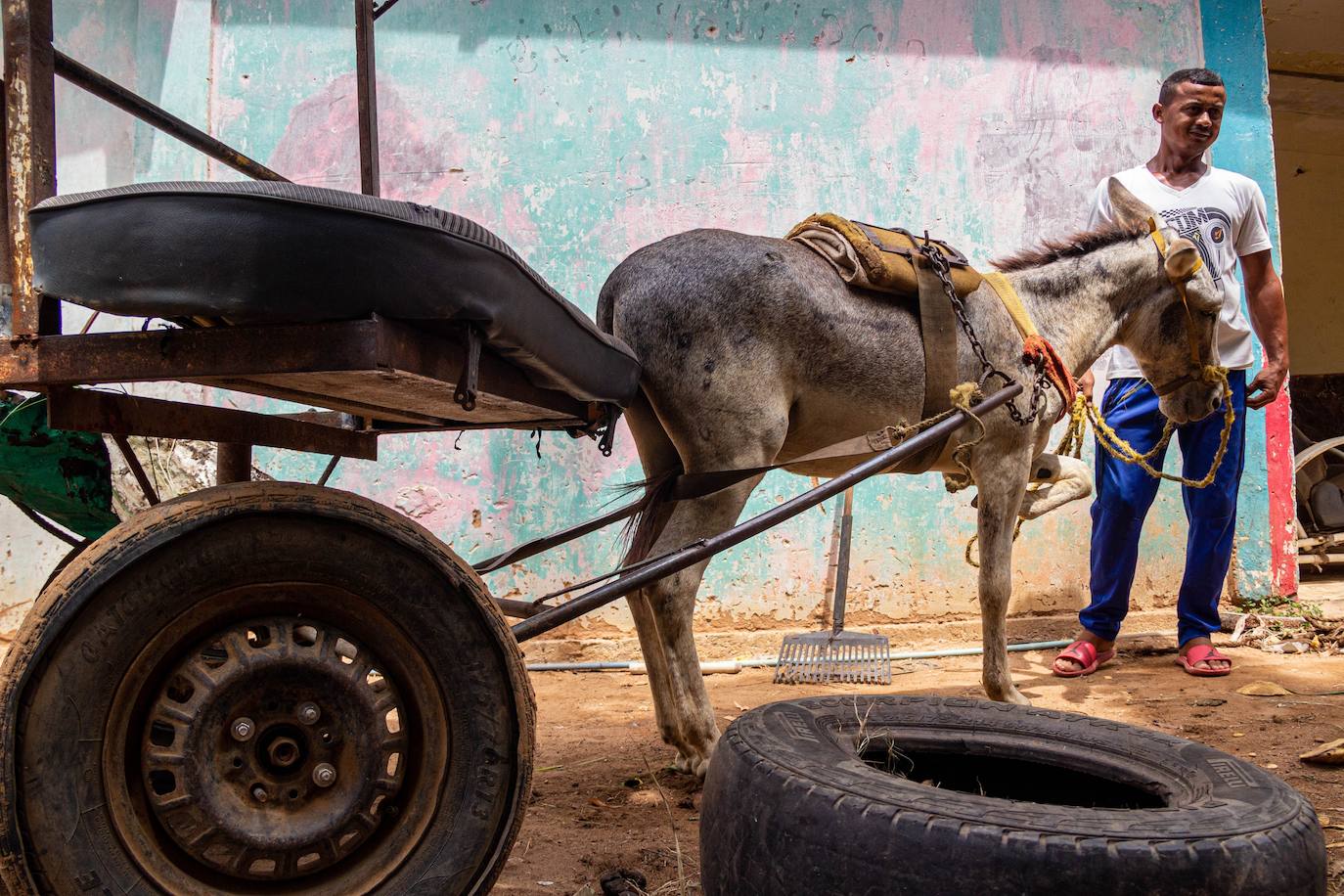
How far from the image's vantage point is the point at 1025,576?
5.20 meters

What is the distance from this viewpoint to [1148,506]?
4.48 metres

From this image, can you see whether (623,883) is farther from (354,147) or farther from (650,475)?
(354,147)

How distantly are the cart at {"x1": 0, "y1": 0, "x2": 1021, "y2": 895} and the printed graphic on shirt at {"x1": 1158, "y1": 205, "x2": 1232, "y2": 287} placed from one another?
3.84 meters

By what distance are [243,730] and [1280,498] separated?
572cm

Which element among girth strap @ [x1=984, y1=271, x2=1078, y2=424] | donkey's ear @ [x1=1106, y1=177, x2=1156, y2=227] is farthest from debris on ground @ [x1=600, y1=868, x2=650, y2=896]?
donkey's ear @ [x1=1106, y1=177, x2=1156, y2=227]

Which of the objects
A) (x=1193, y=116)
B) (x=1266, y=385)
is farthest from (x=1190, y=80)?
(x=1266, y=385)

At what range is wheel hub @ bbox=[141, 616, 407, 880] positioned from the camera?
1.40 meters

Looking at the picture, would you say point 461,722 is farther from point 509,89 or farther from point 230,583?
point 509,89

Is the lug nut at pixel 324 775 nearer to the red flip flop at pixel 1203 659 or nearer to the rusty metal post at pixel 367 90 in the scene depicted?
the rusty metal post at pixel 367 90

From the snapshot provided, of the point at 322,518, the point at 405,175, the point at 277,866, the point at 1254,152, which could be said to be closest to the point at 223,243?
the point at 322,518

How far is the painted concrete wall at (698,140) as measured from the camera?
4758 mm

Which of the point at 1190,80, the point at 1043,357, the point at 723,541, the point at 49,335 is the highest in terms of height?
the point at 1190,80

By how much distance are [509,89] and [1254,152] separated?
4.24 meters

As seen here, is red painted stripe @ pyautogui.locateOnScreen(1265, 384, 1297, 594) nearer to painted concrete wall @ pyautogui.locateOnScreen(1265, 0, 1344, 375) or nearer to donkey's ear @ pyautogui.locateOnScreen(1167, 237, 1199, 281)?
donkey's ear @ pyautogui.locateOnScreen(1167, 237, 1199, 281)
